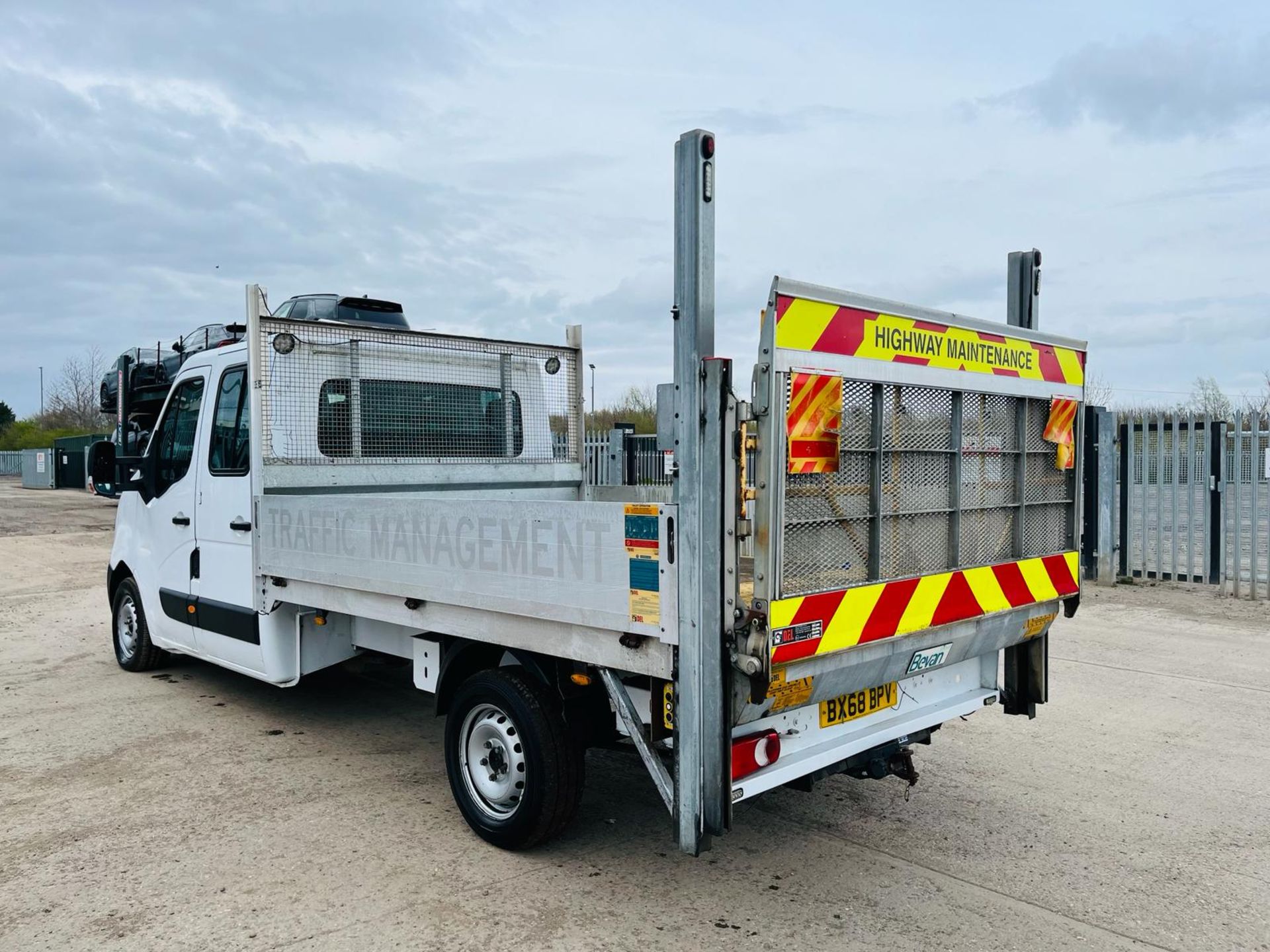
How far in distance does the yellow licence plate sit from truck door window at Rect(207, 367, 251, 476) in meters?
3.55

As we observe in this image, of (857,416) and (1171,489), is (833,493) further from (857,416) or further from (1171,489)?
(1171,489)

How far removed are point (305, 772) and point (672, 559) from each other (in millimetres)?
3013

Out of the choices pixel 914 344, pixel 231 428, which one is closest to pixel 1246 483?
pixel 914 344

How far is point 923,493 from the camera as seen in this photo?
3742mm

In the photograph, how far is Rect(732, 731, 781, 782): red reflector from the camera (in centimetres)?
337

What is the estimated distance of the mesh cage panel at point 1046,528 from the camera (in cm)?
429

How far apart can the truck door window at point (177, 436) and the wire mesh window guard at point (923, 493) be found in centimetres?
436

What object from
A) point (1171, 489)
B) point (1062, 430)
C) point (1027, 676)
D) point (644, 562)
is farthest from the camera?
point (1171, 489)

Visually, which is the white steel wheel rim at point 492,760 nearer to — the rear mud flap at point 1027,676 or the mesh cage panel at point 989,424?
the mesh cage panel at point 989,424

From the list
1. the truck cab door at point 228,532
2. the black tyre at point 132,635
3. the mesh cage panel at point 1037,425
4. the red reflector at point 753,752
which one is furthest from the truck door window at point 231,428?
the mesh cage panel at point 1037,425

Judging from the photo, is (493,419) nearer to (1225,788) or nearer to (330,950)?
(330,950)

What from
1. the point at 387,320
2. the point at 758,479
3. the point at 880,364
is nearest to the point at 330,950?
the point at 758,479

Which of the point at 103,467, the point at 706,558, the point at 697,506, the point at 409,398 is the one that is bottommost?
the point at 706,558

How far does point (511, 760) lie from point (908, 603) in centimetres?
170
